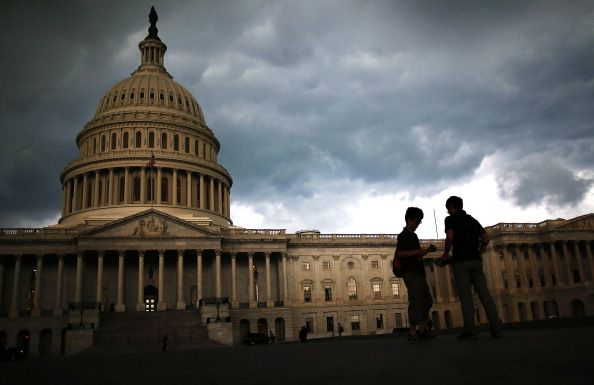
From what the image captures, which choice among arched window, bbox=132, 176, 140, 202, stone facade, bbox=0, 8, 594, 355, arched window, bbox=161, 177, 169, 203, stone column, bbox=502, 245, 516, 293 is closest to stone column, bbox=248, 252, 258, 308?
stone facade, bbox=0, 8, 594, 355

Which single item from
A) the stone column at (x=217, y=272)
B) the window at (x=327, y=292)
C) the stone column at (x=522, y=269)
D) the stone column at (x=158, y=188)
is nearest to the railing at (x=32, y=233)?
the stone column at (x=158, y=188)

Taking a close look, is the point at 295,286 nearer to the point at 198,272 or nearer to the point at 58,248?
the point at 198,272

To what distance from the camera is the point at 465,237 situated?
12.4m

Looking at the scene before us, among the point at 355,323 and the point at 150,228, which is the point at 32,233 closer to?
the point at 150,228

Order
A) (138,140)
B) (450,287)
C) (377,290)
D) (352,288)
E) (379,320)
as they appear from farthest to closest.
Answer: (138,140)
(450,287)
(377,290)
(352,288)
(379,320)

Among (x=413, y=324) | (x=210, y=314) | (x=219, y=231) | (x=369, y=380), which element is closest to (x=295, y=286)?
(x=219, y=231)

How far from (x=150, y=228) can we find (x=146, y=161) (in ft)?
64.8

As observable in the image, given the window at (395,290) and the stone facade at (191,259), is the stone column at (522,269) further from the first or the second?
the window at (395,290)

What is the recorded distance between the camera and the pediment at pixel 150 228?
68.0m

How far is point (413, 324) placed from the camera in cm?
1455

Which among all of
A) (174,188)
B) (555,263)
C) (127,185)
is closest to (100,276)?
(127,185)

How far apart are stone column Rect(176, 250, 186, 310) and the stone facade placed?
265 mm

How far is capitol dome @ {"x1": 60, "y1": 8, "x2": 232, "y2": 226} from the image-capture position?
84.2 m

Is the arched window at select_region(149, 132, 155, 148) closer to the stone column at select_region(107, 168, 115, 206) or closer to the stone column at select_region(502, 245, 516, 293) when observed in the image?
the stone column at select_region(107, 168, 115, 206)
